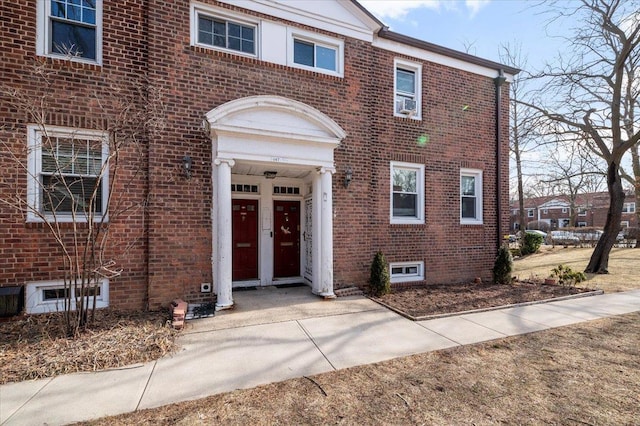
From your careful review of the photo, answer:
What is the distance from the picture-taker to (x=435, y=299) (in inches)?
270

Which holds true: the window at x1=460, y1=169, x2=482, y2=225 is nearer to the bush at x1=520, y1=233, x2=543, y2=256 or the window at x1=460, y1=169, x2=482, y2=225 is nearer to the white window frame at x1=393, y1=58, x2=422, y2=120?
the white window frame at x1=393, y1=58, x2=422, y2=120

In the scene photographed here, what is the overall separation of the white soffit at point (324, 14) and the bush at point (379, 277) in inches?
219

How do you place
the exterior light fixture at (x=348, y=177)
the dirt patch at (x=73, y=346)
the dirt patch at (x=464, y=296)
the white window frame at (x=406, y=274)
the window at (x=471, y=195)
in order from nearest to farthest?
the dirt patch at (x=73, y=346)
the dirt patch at (x=464, y=296)
the exterior light fixture at (x=348, y=177)
the white window frame at (x=406, y=274)
the window at (x=471, y=195)

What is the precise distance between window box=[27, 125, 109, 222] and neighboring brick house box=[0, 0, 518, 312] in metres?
0.07

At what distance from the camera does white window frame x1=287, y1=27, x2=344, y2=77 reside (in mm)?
6836

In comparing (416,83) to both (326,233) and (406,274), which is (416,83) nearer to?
(326,233)

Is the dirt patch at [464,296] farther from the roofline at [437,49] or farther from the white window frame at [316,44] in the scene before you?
the roofline at [437,49]

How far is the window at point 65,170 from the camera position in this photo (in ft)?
17.1

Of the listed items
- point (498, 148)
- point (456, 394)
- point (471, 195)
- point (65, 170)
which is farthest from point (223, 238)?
point (498, 148)

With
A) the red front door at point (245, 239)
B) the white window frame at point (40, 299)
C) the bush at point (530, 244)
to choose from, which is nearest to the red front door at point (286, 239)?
the red front door at point (245, 239)

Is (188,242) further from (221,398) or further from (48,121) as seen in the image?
(221,398)

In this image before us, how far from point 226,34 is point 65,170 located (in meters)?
4.14

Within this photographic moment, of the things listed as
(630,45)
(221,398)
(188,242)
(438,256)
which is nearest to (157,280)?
(188,242)

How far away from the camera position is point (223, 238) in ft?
19.1
